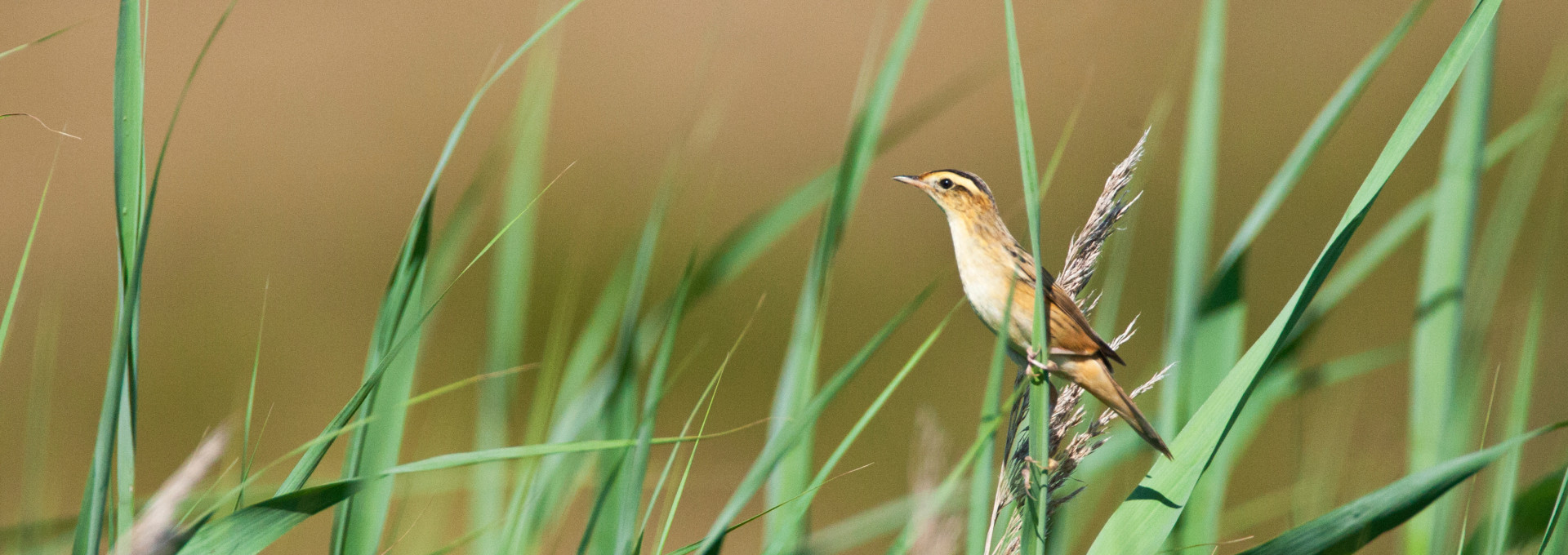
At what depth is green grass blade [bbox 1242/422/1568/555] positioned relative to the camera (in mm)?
549

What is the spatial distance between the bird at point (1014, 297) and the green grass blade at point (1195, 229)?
0.12 ft

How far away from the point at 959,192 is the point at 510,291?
1.66 ft

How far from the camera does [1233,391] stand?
0.58 m

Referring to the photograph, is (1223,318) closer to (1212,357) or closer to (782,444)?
(1212,357)

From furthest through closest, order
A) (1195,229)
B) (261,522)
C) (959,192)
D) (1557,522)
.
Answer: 1. (959,192)
2. (1195,229)
3. (1557,522)
4. (261,522)

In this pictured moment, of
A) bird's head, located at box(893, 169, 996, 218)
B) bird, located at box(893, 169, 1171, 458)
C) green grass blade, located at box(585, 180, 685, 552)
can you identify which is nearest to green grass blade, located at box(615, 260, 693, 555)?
green grass blade, located at box(585, 180, 685, 552)

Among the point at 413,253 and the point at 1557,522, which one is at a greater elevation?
the point at 413,253

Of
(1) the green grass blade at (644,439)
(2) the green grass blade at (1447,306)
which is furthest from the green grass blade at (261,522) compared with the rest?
(2) the green grass blade at (1447,306)

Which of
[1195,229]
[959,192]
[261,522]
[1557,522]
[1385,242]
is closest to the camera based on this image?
[261,522]

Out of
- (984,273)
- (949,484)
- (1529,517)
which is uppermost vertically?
(984,273)

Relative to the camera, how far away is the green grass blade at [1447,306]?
73 cm

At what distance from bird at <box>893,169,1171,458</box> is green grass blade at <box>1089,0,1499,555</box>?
3cm

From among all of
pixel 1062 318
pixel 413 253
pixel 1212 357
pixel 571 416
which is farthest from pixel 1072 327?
pixel 413 253

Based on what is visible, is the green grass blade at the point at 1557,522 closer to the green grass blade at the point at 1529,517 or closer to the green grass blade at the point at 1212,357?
the green grass blade at the point at 1529,517
